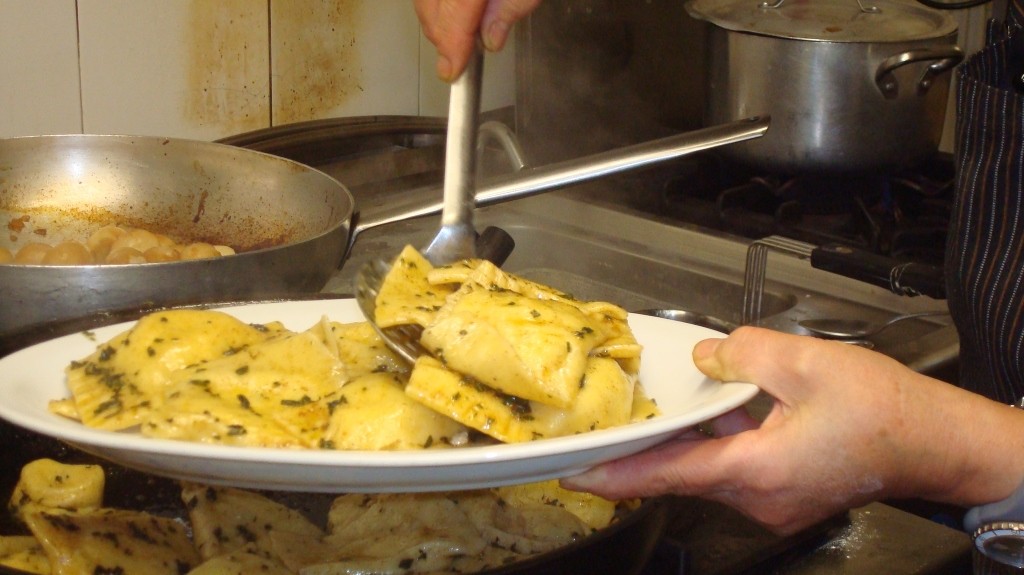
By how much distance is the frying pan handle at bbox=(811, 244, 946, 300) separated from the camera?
58.3 inches

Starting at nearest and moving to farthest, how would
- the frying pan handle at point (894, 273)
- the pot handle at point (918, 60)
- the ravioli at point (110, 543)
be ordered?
the ravioli at point (110, 543) → the frying pan handle at point (894, 273) → the pot handle at point (918, 60)

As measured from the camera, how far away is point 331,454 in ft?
2.13

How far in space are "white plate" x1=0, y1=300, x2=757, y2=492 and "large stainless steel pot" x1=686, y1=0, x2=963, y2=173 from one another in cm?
125

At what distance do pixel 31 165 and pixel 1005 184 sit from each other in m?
1.22

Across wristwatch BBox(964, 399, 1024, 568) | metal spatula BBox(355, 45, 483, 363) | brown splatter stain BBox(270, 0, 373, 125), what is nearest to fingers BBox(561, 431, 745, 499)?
wristwatch BBox(964, 399, 1024, 568)

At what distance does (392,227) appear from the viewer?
1.91 m

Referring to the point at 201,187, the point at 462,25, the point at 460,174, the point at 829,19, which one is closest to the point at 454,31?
the point at 462,25

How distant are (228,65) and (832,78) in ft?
3.50

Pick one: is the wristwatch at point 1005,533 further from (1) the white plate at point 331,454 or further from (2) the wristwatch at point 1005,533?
(1) the white plate at point 331,454

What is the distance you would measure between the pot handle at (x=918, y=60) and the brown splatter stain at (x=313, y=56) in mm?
972

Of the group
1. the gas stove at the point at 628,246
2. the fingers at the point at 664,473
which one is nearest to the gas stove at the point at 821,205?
the gas stove at the point at 628,246

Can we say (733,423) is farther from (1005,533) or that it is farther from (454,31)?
(454,31)

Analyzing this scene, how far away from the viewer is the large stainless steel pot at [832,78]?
6.32 ft

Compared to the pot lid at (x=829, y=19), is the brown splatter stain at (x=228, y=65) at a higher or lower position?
lower
